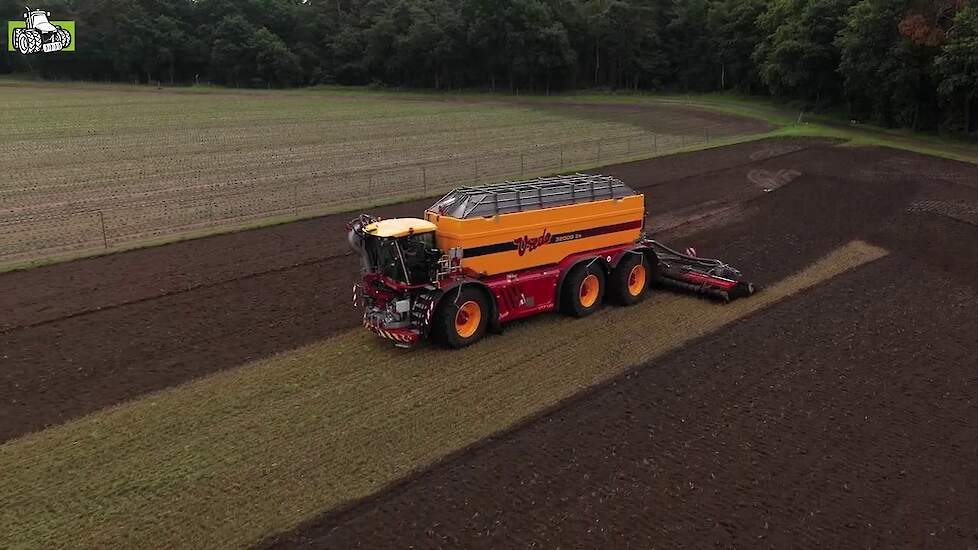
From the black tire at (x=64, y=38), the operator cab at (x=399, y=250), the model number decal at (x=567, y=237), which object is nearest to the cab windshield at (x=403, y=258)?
the operator cab at (x=399, y=250)

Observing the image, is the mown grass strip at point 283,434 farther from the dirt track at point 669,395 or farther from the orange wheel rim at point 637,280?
the orange wheel rim at point 637,280

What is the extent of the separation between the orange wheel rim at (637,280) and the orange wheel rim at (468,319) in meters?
3.84

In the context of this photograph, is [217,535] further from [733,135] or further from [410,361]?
[733,135]

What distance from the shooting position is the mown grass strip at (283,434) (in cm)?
812

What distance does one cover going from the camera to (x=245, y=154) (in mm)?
36219

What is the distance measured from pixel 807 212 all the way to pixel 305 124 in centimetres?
3444

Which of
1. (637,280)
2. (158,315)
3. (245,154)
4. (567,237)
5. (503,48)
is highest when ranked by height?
(503,48)

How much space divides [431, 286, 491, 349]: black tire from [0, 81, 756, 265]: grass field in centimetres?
1153

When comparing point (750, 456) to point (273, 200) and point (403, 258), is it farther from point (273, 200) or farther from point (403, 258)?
point (273, 200)

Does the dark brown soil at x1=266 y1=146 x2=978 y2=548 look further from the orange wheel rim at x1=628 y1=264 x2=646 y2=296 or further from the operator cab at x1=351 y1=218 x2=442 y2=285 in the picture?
the operator cab at x1=351 y1=218 x2=442 y2=285

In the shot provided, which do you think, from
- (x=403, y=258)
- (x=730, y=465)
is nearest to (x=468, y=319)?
(x=403, y=258)

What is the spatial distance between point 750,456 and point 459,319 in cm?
543

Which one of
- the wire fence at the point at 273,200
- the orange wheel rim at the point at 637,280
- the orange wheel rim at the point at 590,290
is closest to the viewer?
the orange wheel rim at the point at 590,290

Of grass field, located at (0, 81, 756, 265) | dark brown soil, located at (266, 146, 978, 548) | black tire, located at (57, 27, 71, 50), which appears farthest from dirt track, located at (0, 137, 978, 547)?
black tire, located at (57, 27, 71, 50)
